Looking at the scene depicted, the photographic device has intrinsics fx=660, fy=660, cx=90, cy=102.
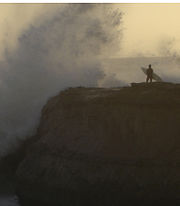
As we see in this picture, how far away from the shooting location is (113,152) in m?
23.9

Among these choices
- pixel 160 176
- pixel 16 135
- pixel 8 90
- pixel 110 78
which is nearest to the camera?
pixel 160 176

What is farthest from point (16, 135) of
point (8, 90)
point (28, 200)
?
point (28, 200)

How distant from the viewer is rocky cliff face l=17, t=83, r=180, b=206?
23125 mm

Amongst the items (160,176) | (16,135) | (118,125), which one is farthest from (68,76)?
(160,176)

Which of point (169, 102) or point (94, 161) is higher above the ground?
point (169, 102)

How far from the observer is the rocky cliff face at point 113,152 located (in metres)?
23.1

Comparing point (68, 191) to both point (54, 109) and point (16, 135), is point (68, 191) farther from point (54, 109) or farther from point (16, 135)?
point (16, 135)

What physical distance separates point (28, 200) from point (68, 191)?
164 centimetres

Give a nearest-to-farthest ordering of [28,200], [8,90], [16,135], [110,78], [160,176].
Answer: [160,176], [28,200], [16,135], [8,90], [110,78]

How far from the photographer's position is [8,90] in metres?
32.7

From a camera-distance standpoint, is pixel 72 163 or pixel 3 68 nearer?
pixel 72 163

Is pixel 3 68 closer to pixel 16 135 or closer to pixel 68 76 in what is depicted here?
pixel 68 76

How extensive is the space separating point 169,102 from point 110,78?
12.5 m

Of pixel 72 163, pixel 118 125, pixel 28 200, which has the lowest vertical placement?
pixel 28 200
